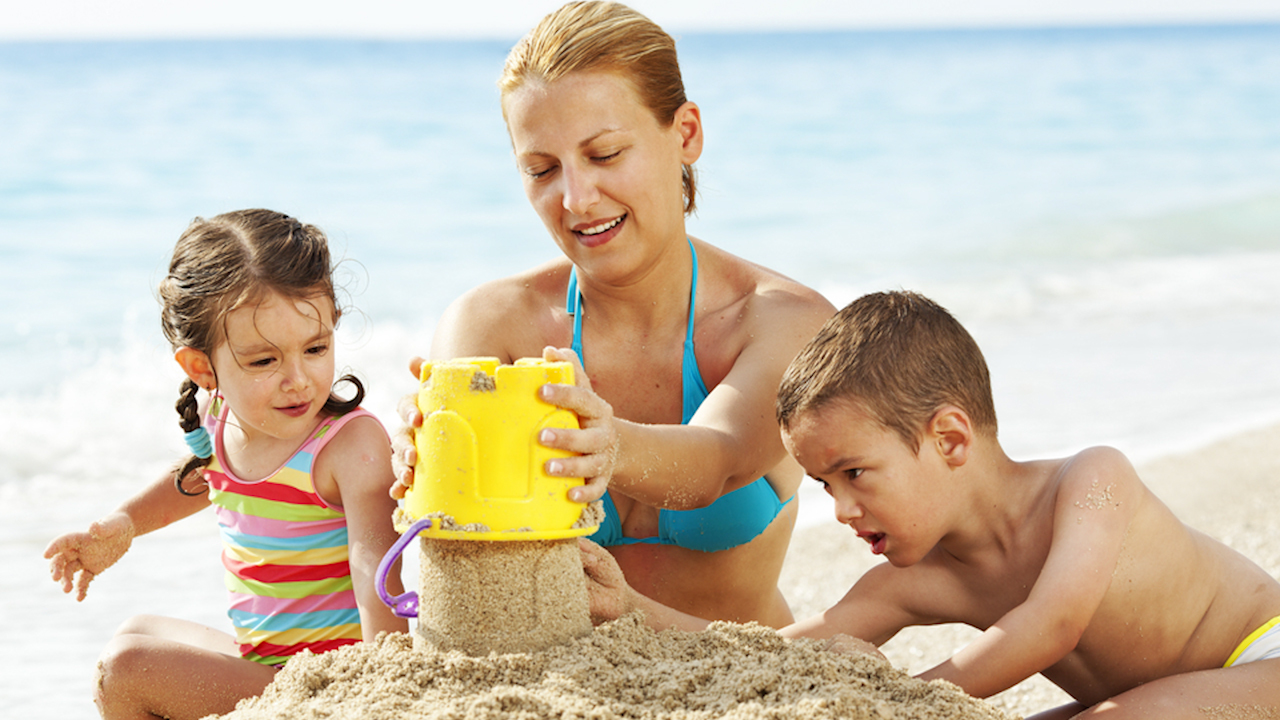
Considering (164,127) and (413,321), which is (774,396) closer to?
(413,321)

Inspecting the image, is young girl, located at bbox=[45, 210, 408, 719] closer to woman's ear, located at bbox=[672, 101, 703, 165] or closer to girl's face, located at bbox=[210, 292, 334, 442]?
girl's face, located at bbox=[210, 292, 334, 442]

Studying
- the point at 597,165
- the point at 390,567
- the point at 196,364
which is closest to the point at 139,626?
the point at 196,364

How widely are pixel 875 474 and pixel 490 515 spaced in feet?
2.77

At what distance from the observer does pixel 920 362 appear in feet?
8.05

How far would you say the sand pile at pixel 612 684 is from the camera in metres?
1.88

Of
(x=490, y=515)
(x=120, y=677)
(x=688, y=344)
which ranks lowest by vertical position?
(x=120, y=677)

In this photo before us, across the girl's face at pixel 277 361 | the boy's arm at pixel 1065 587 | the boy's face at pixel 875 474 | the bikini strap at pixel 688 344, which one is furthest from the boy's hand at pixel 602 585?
the girl's face at pixel 277 361

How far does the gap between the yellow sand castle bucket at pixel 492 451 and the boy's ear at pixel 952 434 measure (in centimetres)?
84

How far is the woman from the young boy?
0.95ft

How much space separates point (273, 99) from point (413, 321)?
18.2m

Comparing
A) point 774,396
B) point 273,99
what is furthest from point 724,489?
point 273,99

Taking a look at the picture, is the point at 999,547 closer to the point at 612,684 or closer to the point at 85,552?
the point at 612,684

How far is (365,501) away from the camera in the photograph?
2.76 m

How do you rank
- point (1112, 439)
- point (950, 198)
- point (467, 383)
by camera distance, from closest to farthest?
point (467, 383) < point (1112, 439) < point (950, 198)
